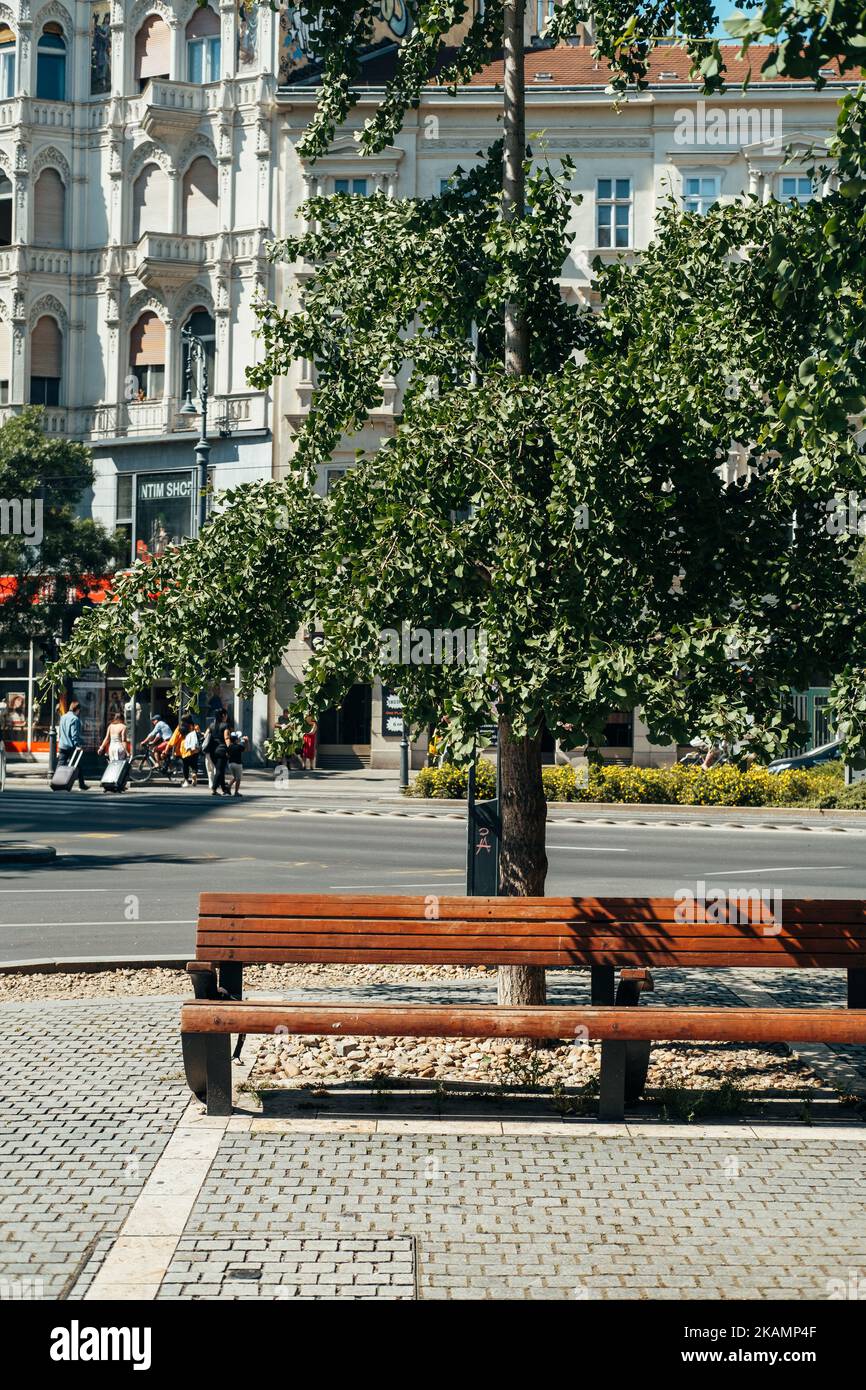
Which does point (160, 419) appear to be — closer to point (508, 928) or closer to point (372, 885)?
point (372, 885)

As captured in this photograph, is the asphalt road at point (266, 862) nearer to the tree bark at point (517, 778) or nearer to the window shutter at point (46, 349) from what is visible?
the tree bark at point (517, 778)

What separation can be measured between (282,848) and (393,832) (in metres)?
3.83

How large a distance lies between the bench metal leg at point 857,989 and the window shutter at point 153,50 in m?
42.1

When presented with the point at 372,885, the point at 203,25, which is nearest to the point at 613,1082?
the point at 372,885

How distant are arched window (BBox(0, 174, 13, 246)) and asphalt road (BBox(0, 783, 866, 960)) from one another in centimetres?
2202

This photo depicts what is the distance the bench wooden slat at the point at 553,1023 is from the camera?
6.70 m

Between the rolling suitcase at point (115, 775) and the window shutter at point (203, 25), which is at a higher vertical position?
the window shutter at point (203, 25)

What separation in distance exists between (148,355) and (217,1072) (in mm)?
39996

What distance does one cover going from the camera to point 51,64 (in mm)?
44750

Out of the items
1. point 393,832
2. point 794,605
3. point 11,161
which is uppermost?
point 11,161

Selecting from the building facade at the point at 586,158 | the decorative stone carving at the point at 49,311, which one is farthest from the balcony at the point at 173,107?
the decorative stone carving at the point at 49,311

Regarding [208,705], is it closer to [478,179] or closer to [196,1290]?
[478,179]

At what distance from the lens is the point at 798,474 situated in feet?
23.6
